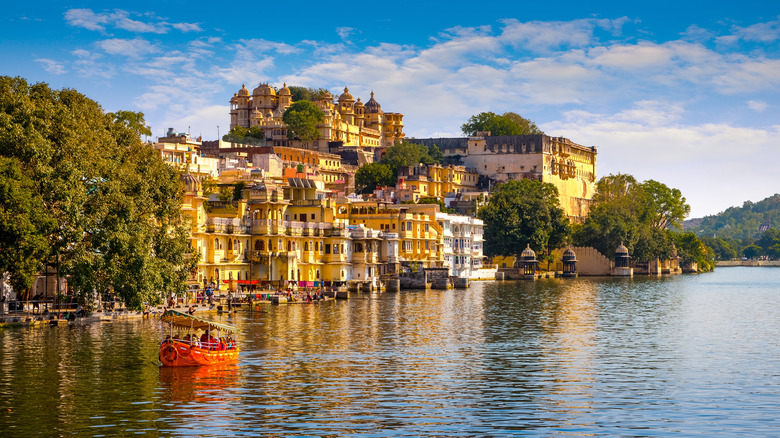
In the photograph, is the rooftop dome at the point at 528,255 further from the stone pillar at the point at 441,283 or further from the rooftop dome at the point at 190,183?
the rooftop dome at the point at 190,183

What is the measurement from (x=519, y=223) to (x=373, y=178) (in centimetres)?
3518

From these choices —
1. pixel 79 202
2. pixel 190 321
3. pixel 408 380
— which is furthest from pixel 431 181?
pixel 408 380

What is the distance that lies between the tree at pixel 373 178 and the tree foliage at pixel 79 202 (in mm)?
114980

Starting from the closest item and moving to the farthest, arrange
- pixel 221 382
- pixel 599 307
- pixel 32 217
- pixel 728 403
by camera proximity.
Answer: pixel 728 403 → pixel 221 382 → pixel 32 217 → pixel 599 307

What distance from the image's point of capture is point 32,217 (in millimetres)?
55500

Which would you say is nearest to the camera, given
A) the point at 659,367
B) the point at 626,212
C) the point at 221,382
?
the point at 221,382

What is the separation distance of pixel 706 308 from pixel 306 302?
3209 centimetres

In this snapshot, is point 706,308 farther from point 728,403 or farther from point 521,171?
point 521,171

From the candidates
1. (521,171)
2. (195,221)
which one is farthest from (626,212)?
(195,221)

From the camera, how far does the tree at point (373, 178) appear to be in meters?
179

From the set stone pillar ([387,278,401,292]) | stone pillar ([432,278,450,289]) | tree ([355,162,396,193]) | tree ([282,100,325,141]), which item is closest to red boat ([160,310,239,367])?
stone pillar ([387,278,401,292])

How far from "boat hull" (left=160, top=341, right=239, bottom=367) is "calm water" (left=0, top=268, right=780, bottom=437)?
700 millimetres

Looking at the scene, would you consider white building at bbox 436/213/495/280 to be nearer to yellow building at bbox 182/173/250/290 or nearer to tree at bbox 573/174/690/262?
tree at bbox 573/174/690/262

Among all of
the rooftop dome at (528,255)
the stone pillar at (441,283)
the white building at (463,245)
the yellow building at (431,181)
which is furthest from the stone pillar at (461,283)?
the yellow building at (431,181)
